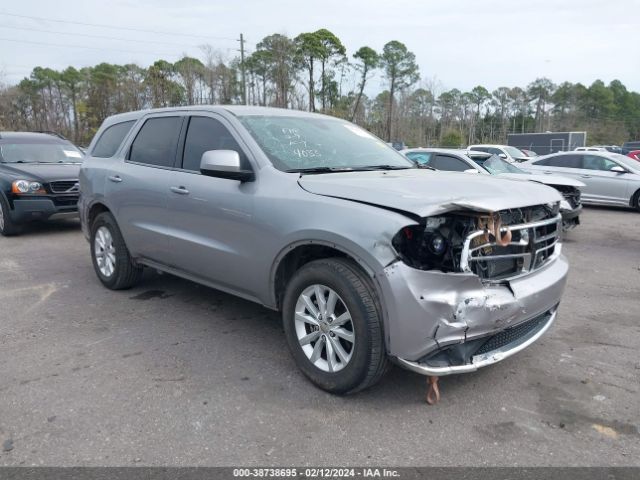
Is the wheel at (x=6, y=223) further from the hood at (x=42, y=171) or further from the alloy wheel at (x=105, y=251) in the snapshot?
the alloy wheel at (x=105, y=251)

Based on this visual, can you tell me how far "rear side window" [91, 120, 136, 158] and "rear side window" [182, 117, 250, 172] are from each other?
1.27 m

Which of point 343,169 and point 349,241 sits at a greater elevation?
point 343,169

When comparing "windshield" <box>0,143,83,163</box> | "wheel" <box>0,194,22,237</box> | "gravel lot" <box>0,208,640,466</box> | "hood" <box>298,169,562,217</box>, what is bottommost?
"gravel lot" <box>0,208,640,466</box>

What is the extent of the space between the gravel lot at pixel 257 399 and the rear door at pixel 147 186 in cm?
71

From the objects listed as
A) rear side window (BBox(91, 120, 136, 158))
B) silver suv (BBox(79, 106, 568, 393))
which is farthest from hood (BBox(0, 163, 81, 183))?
silver suv (BBox(79, 106, 568, 393))

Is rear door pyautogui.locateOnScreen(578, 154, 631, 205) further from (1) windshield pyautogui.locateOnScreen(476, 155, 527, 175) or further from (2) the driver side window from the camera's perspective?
(2) the driver side window

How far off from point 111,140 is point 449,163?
6.36 metres

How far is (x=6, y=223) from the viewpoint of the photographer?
8.97 meters

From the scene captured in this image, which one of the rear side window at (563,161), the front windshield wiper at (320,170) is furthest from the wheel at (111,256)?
the rear side window at (563,161)

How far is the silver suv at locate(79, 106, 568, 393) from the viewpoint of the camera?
2.87 m

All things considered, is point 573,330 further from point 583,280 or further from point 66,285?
point 66,285

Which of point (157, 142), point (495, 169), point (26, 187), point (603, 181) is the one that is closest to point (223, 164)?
point (157, 142)

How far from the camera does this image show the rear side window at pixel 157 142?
4.70m

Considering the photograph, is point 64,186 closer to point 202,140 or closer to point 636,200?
point 202,140
